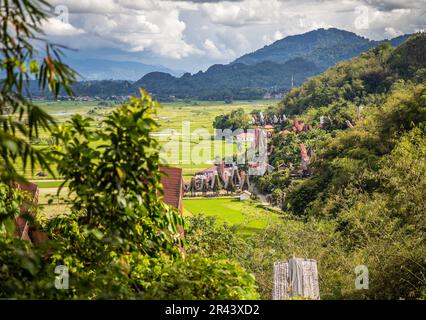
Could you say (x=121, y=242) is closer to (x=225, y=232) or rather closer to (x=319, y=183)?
(x=225, y=232)

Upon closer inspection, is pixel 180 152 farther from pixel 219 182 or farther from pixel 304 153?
pixel 304 153

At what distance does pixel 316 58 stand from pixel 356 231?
184361mm

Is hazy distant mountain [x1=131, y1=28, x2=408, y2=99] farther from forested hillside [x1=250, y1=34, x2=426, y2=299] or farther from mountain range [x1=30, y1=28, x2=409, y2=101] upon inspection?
forested hillside [x1=250, y1=34, x2=426, y2=299]

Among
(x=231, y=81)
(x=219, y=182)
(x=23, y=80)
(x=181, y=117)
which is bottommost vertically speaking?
(x=219, y=182)

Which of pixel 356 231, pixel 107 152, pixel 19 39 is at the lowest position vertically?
pixel 356 231

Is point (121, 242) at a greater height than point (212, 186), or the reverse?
point (121, 242)

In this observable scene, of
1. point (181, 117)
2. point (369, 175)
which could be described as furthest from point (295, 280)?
point (181, 117)

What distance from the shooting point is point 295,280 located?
5.70 metres

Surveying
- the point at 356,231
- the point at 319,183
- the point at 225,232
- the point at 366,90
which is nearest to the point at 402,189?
the point at 356,231

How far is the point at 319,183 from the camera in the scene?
23938mm

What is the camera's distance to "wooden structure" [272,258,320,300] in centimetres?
549

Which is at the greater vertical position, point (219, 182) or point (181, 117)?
point (181, 117)

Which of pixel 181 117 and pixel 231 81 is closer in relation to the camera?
pixel 181 117

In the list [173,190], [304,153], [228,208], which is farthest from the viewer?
[304,153]
